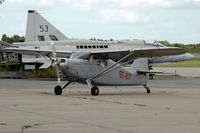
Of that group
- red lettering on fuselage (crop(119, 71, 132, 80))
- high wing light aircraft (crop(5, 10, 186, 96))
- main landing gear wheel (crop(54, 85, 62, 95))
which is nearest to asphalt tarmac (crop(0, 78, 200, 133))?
main landing gear wheel (crop(54, 85, 62, 95))

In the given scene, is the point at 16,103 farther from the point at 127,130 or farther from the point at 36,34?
the point at 36,34

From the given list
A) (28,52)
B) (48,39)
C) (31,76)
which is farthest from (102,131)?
(48,39)

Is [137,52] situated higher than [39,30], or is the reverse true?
[39,30]

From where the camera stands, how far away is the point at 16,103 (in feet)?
53.7

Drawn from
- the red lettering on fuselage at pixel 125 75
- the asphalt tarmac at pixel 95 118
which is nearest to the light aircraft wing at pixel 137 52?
the red lettering on fuselage at pixel 125 75

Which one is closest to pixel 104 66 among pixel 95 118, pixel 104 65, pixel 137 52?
pixel 104 65

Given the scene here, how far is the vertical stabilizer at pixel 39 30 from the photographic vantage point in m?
45.3

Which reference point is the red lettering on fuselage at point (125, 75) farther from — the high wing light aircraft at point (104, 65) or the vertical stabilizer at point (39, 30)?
the vertical stabilizer at point (39, 30)

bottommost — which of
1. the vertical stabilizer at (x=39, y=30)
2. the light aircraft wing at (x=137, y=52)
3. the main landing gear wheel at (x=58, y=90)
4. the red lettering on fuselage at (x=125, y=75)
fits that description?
the main landing gear wheel at (x=58, y=90)

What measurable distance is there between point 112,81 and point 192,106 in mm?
6973

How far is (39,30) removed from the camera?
45344mm

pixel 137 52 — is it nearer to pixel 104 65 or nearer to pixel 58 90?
pixel 104 65

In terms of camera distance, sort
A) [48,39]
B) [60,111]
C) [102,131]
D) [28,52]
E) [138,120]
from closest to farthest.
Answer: [102,131] → [138,120] → [60,111] → [28,52] → [48,39]

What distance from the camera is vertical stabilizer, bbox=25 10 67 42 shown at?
4534cm
